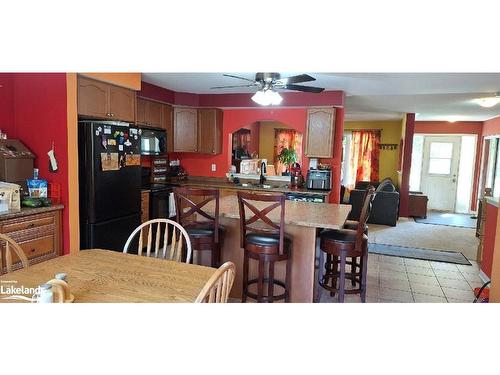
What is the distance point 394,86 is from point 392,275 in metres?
2.39

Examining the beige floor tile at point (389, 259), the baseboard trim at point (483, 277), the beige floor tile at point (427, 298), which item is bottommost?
the beige floor tile at point (427, 298)

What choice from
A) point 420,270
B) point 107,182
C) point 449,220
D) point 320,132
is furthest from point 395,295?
point 449,220

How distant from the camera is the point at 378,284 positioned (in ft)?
12.0

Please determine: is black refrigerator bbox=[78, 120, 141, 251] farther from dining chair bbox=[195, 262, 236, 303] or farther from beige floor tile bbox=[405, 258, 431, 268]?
beige floor tile bbox=[405, 258, 431, 268]

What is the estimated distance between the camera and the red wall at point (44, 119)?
3.03m

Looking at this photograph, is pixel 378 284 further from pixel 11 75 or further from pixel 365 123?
pixel 365 123

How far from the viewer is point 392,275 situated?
3955 mm

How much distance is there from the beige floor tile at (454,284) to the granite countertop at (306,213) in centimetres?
154

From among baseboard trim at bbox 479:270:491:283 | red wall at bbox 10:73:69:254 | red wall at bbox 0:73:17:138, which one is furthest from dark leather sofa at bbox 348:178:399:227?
red wall at bbox 0:73:17:138

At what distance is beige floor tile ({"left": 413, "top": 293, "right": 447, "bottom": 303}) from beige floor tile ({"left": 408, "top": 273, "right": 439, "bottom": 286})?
393 millimetres

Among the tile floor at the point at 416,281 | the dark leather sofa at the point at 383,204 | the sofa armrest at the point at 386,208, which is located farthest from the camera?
the sofa armrest at the point at 386,208

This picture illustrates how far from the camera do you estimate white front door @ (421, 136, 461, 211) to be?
8.73 metres

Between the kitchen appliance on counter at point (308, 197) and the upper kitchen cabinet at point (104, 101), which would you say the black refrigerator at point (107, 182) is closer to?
the upper kitchen cabinet at point (104, 101)

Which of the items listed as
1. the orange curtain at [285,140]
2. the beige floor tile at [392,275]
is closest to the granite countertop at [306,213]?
the beige floor tile at [392,275]
